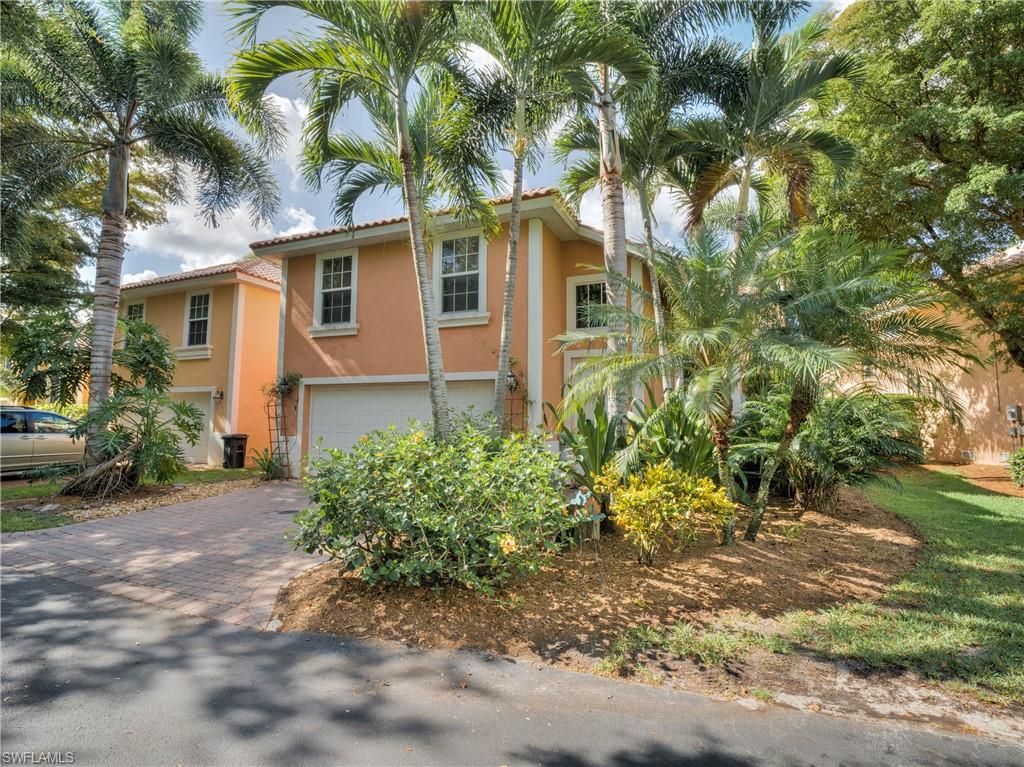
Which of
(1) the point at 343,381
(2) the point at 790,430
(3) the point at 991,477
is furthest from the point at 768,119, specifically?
(3) the point at 991,477

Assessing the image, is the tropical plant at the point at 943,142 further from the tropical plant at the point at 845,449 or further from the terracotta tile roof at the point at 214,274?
the terracotta tile roof at the point at 214,274

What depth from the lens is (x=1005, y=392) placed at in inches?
527

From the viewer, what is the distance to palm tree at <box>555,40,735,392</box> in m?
8.32

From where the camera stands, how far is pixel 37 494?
9.18 m

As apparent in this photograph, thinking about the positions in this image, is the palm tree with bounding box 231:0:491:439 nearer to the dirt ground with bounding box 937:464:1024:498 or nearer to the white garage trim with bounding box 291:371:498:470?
the white garage trim with bounding box 291:371:498:470

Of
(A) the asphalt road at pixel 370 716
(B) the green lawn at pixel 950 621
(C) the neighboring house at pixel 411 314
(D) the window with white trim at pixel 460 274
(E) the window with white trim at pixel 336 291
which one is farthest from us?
(E) the window with white trim at pixel 336 291

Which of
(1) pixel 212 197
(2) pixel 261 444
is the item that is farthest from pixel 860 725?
(2) pixel 261 444

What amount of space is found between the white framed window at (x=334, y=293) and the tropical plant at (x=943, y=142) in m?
11.2

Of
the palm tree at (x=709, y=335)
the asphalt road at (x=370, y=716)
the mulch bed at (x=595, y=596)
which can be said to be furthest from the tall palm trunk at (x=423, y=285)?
the asphalt road at (x=370, y=716)

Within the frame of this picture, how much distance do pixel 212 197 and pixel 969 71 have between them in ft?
52.1

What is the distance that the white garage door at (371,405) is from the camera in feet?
34.8

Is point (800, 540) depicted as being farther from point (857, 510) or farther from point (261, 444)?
point (261, 444)

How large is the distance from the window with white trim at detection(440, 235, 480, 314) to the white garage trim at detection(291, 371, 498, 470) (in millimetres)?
1470

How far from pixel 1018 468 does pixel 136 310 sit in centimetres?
2423
